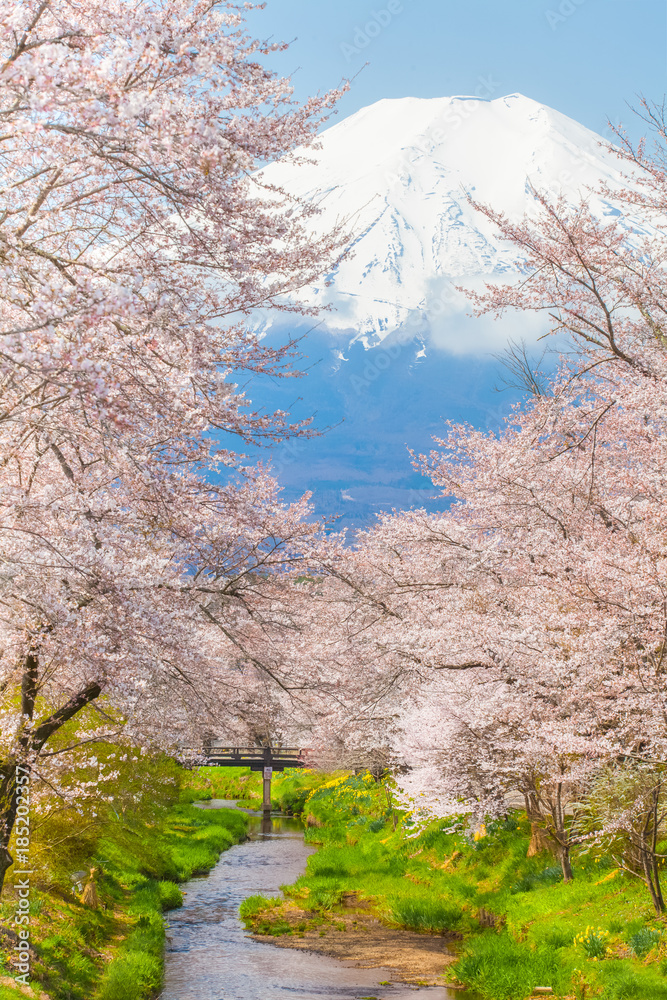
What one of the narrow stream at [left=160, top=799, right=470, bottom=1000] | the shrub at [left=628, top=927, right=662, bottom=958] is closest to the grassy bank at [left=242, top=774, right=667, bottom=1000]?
the shrub at [left=628, top=927, right=662, bottom=958]

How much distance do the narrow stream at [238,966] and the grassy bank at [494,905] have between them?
760 mm

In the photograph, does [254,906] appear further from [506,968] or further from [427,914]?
[506,968]

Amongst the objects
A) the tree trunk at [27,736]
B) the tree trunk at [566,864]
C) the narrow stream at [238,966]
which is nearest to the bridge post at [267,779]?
the narrow stream at [238,966]

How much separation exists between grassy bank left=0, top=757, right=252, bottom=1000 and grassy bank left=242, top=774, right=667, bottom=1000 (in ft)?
9.01

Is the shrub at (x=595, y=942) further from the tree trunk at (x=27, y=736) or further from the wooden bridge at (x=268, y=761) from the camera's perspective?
the wooden bridge at (x=268, y=761)

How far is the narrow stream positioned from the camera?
11.0m

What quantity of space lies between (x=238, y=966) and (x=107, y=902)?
2509mm

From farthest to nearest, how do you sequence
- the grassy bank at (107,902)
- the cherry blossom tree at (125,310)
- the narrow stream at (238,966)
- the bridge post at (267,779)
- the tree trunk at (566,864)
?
the bridge post at (267,779), the tree trunk at (566,864), the narrow stream at (238,966), the grassy bank at (107,902), the cherry blossom tree at (125,310)

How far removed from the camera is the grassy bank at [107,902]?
29.0ft

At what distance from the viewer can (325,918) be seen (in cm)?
1508

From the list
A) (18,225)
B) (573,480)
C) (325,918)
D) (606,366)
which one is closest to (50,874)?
(325,918)

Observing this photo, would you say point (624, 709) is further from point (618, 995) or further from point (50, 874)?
point (50, 874)

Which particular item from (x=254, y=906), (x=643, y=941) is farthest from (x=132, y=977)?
(x=643, y=941)

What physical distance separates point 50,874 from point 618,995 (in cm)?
764
